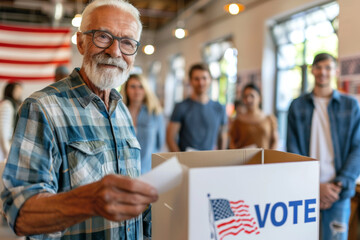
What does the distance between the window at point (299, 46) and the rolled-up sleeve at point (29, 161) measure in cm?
448

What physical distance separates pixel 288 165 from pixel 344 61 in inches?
139

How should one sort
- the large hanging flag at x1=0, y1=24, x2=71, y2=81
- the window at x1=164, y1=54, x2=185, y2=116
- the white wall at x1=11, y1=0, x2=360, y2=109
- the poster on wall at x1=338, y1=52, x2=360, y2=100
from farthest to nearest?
1. the window at x1=164, y1=54, x2=185, y2=116
2. the large hanging flag at x1=0, y1=24, x2=71, y2=81
3. the white wall at x1=11, y1=0, x2=360, y2=109
4. the poster on wall at x1=338, y1=52, x2=360, y2=100

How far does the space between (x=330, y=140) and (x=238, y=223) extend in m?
1.89

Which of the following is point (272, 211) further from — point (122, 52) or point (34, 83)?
point (34, 83)

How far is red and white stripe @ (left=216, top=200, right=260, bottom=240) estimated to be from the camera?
76 cm

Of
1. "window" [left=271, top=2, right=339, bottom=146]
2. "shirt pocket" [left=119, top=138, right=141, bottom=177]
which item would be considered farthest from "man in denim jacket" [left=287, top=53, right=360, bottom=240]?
"window" [left=271, top=2, right=339, bottom=146]

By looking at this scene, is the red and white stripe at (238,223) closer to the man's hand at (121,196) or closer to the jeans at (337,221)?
the man's hand at (121,196)

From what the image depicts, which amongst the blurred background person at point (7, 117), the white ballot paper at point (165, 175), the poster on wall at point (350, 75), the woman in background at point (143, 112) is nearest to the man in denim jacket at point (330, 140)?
the woman in background at point (143, 112)

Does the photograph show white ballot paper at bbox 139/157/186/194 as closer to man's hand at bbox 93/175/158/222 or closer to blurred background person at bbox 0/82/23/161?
man's hand at bbox 93/175/158/222

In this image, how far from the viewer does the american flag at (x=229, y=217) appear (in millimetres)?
759

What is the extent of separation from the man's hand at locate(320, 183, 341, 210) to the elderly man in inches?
59.8

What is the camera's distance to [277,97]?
19.7 ft

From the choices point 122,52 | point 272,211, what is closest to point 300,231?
point 272,211

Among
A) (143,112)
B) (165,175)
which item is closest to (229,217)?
(165,175)
